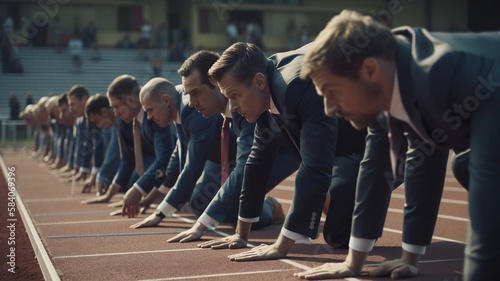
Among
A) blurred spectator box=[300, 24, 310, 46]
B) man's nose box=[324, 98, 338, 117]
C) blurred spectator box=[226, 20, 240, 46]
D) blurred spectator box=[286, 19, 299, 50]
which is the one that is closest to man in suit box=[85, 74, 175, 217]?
man's nose box=[324, 98, 338, 117]

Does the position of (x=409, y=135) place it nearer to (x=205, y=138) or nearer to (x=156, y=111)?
(x=205, y=138)

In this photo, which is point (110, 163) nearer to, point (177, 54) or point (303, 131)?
point (303, 131)

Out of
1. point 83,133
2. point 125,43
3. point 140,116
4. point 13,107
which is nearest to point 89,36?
point 125,43

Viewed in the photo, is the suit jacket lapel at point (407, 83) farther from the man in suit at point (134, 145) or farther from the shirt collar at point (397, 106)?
the man in suit at point (134, 145)

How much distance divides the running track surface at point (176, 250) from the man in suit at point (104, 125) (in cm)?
169

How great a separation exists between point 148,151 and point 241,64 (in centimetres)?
529

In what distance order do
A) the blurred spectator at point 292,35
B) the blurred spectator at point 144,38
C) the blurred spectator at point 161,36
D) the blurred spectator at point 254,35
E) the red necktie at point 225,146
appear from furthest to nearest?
1. the blurred spectator at point 292,35
2. the blurred spectator at point 161,36
3. the blurred spectator at point 144,38
4. the blurred spectator at point 254,35
5. the red necktie at point 225,146

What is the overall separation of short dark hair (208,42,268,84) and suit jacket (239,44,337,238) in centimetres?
9

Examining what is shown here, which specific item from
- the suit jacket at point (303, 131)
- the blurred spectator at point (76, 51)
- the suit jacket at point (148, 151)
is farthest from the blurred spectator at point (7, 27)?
the suit jacket at point (303, 131)

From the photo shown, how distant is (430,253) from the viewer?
5.79 meters

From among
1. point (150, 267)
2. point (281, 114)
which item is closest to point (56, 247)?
point (150, 267)

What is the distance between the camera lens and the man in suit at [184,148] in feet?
23.7

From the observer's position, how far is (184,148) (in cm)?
810

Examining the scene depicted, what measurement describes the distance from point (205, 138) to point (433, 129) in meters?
3.77
